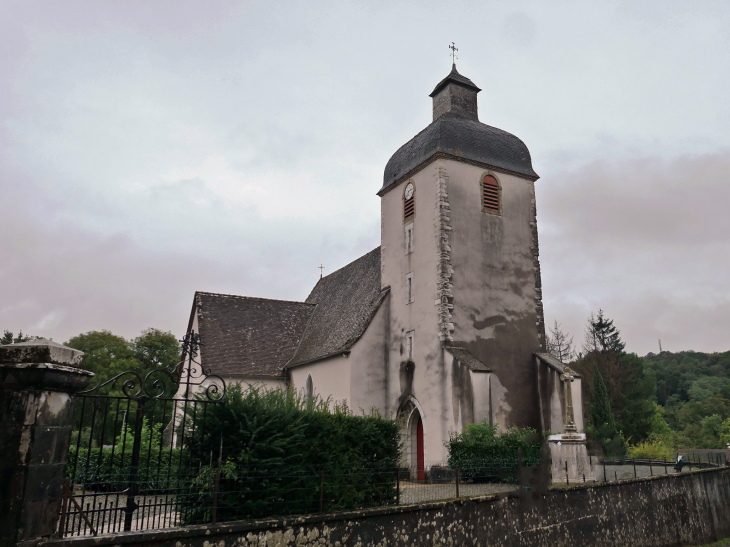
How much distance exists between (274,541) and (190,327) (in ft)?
75.3

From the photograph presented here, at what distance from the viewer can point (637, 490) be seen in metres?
14.6

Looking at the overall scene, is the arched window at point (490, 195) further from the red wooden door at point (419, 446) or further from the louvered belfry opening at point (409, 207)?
the red wooden door at point (419, 446)

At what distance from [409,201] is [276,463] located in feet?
51.6

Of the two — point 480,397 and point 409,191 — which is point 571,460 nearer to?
point 480,397

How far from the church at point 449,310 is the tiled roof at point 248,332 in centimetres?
20

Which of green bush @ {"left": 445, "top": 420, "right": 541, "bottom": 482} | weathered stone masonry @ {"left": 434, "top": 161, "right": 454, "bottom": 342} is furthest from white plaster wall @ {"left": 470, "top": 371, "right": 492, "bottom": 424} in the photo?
weathered stone masonry @ {"left": 434, "top": 161, "right": 454, "bottom": 342}

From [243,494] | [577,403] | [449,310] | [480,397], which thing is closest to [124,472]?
[243,494]

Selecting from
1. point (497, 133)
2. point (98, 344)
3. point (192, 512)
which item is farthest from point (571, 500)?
point (98, 344)

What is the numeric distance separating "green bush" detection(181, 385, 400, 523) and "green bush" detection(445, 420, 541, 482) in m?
6.36

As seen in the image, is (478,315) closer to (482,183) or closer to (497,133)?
(482,183)

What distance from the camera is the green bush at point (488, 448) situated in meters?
16.3

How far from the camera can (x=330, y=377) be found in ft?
74.4

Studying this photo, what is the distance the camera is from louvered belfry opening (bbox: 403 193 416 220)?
74.5 feet

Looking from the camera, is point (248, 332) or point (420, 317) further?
point (248, 332)
